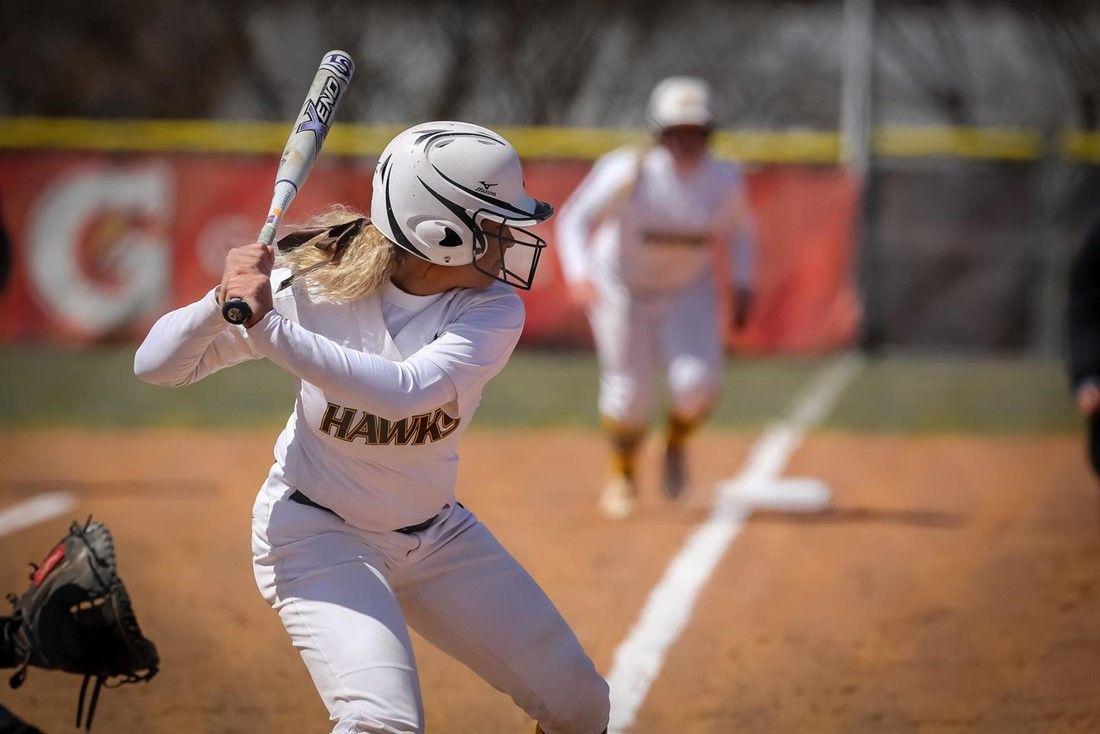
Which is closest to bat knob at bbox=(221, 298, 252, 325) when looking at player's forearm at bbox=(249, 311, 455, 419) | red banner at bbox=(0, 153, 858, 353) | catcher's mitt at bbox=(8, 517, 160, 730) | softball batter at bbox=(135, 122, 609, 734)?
player's forearm at bbox=(249, 311, 455, 419)

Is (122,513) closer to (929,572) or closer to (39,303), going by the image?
(929,572)

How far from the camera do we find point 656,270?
8.83m

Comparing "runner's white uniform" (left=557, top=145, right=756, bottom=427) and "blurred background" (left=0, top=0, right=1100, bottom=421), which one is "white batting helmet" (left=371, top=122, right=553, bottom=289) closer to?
"runner's white uniform" (left=557, top=145, right=756, bottom=427)

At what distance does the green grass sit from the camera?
12.8 m

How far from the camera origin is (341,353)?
3.54m

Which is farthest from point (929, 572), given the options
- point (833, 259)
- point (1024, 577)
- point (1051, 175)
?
point (1051, 175)

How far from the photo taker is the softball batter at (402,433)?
11.9ft

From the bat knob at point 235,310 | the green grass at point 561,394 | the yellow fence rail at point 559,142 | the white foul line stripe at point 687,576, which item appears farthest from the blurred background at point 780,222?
the bat knob at point 235,310

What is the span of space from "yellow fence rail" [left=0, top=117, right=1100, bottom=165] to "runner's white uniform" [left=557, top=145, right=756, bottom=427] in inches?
347

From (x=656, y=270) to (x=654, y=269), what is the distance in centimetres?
1

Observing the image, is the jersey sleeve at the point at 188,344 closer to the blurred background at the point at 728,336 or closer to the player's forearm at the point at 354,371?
the player's forearm at the point at 354,371

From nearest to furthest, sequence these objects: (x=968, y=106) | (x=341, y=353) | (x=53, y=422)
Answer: (x=341, y=353)
(x=53, y=422)
(x=968, y=106)

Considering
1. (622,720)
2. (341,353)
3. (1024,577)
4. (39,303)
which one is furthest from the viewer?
(39,303)

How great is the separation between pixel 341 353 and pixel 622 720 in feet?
6.56
